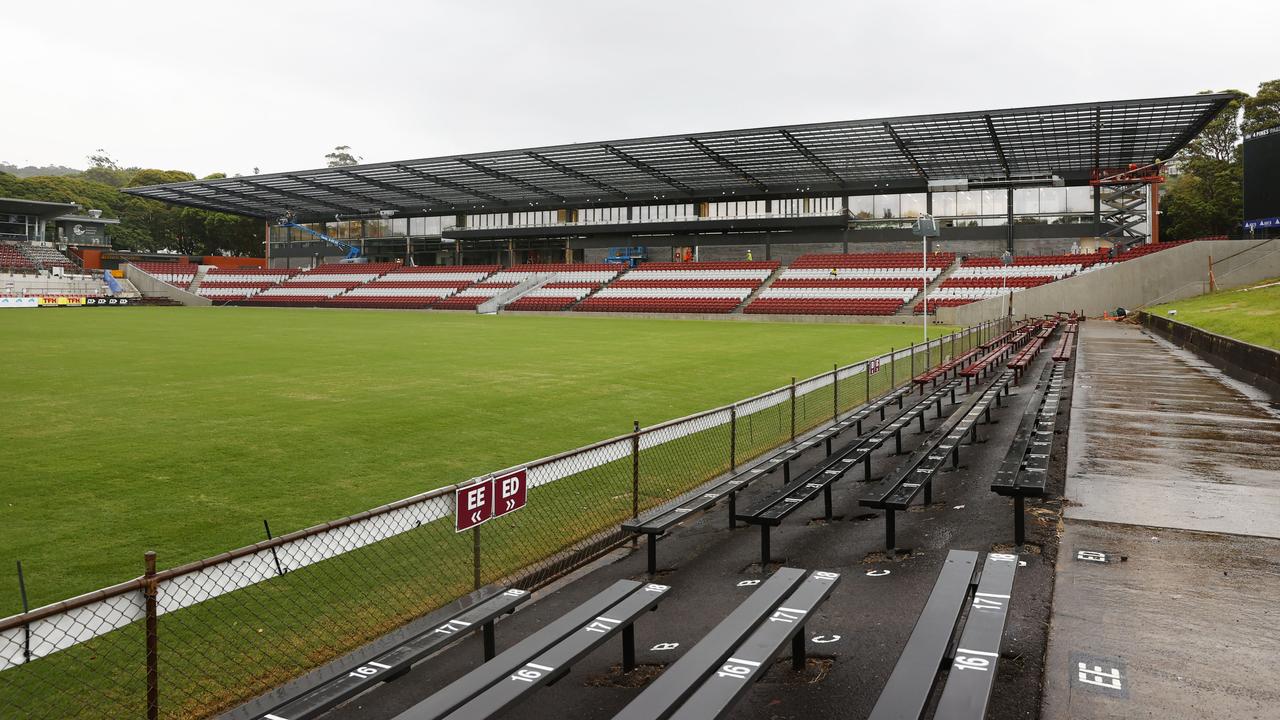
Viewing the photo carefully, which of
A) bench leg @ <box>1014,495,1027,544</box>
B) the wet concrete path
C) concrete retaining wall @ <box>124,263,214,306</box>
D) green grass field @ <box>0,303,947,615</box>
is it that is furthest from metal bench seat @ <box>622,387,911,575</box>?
concrete retaining wall @ <box>124,263,214,306</box>

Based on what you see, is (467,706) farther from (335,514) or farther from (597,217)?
(597,217)

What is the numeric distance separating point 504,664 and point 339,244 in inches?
3704

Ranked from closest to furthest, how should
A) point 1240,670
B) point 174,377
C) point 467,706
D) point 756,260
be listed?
point 467,706
point 1240,670
point 174,377
point 756,260

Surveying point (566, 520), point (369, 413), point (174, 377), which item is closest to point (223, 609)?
point (566, 520)

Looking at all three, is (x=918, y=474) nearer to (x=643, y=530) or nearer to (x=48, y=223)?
(x=643, y=530)

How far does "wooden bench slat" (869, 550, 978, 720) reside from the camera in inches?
146

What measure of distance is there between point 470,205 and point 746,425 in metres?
71.6

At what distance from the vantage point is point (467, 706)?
391 centimetres

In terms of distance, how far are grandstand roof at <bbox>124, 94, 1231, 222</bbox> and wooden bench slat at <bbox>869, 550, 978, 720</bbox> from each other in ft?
146

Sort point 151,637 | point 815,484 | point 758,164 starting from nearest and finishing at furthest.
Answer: point 151,637
point 815,484
point 758,164

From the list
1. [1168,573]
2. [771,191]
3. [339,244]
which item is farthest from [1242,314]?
[339,244]

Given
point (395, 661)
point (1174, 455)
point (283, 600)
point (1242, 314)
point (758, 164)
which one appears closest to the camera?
point (395, 661)

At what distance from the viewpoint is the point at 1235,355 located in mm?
18875

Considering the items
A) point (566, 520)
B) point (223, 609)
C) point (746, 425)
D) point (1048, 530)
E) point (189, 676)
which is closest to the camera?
point (189, 676)
